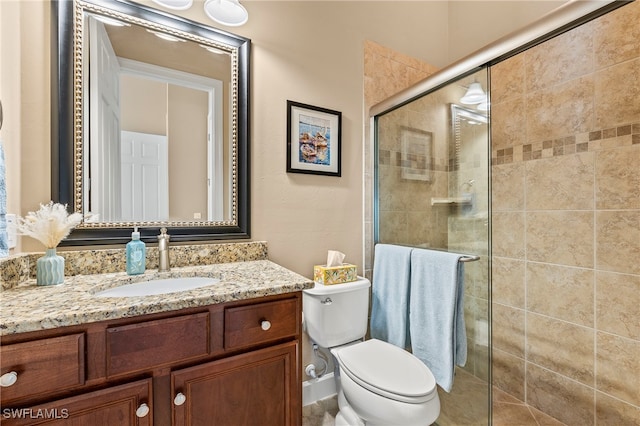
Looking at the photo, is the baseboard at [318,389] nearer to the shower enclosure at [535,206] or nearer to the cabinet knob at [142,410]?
the shower enclosure at [535,206]

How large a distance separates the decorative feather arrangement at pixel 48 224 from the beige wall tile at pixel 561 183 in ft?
7.54

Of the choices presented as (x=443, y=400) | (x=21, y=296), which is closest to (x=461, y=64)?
(x=443, y=400)

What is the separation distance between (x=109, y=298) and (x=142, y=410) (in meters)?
0.32

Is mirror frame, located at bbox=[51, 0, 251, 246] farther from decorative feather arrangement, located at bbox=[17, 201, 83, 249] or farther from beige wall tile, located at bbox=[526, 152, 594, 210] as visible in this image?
beige wall tile, located at bbox=[526, 152, 594, 210]

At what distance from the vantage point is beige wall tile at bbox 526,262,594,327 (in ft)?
5.03

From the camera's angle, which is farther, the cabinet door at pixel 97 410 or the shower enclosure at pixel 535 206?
the shower enclosure at pixel 535 206

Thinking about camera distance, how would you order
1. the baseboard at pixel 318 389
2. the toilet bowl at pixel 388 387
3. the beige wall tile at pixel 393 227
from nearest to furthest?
the toilet bowl at pixel 388 387
the baseboard at pixel 318 389
the beige wall tile at pixel 393 227

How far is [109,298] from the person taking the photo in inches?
33.3

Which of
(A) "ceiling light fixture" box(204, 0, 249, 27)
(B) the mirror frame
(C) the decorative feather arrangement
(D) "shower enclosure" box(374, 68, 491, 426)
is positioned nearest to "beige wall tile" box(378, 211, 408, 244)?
(D) "shower enclosure" box(374, 68, 491, 426)

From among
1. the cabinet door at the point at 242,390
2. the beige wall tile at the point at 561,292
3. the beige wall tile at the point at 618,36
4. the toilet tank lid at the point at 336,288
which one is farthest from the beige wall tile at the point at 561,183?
the cabinet door at the point at 242,390

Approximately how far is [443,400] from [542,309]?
824mm

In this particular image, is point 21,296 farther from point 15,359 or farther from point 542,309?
point 542,309

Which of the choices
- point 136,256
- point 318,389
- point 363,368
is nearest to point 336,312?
point 363,368

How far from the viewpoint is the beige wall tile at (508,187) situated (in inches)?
71.9
